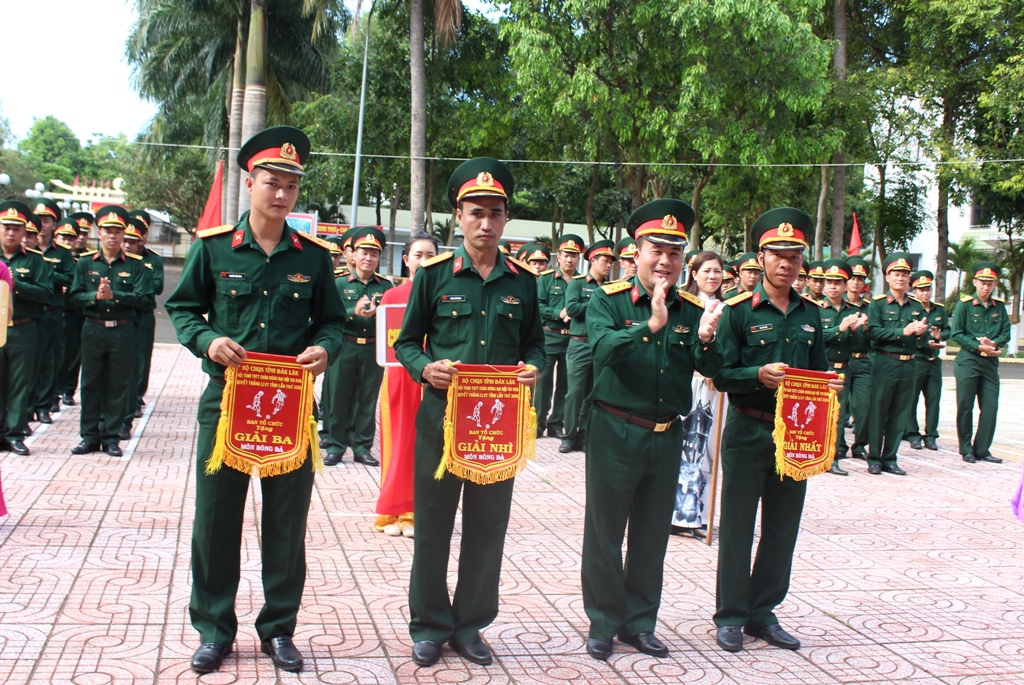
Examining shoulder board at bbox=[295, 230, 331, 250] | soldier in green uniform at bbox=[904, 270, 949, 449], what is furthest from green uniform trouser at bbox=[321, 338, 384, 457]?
soldier in green uniform at bbox=[904, 270, 949, 449]

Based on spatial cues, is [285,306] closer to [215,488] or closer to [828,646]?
[215,488]

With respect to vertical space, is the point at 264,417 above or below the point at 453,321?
below

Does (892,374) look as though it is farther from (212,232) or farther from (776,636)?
(212,232)

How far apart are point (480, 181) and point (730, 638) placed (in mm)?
2648

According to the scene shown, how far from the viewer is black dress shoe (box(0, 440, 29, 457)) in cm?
910

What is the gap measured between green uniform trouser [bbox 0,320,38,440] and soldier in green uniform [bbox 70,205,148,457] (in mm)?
505

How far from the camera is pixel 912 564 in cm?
682

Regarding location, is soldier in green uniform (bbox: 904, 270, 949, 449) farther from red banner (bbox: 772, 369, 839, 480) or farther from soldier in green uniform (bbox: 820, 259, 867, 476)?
red banner (bbox: 772, 369, 839, 480)

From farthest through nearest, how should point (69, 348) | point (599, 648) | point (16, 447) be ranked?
1. point (69, 348)
2. point (16, 447)
3. point (599, 648)

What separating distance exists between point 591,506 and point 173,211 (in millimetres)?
56479

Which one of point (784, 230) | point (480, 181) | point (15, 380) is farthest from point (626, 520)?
point (15, 380)

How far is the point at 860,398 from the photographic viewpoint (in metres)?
11.7

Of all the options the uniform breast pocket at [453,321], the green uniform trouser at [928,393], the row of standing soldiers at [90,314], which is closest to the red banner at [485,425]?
the uniform breast pocket at [453,321]

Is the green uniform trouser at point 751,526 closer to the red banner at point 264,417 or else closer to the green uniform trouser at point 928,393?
the red banner at point 264,417
